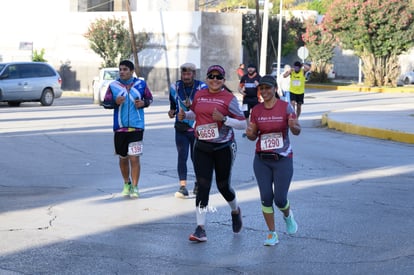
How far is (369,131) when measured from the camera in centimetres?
1978

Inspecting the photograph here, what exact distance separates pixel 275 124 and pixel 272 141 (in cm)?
17

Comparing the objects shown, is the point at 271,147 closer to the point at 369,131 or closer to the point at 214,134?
the point at 214,134

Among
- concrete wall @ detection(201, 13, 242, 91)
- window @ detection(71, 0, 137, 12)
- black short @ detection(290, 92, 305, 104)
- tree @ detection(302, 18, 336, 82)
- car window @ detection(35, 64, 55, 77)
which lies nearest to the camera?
black short @ detection(290, 92, 305, 104)

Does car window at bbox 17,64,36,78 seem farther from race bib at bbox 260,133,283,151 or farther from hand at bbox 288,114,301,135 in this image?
hand at bbox 288,114,301,135

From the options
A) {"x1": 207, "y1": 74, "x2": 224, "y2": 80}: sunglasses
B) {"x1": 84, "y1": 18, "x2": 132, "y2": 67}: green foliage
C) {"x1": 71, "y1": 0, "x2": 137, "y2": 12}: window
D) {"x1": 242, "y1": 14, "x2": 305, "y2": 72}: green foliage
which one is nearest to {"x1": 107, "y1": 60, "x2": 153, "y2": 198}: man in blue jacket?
{"x1": 207, "y1": 74, "x2": 224, "y2": 80}: sunglasses

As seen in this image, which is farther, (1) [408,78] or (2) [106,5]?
(1) [408,78]

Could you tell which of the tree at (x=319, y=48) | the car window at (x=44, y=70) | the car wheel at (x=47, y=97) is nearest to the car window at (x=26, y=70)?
the car window at (x=44, y=70)

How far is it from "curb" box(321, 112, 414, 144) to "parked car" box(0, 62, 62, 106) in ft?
41.6

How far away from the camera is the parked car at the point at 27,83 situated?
1194 inches

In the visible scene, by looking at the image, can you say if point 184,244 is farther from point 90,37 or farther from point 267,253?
point 90,37

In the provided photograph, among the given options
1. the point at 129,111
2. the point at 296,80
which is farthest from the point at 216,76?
the point at 296,80

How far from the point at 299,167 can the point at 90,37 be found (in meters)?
35.0

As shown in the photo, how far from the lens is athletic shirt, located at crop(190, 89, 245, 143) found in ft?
26.8

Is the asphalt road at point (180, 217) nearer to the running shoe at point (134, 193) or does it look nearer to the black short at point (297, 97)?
the running shoe at point (134, 193)
